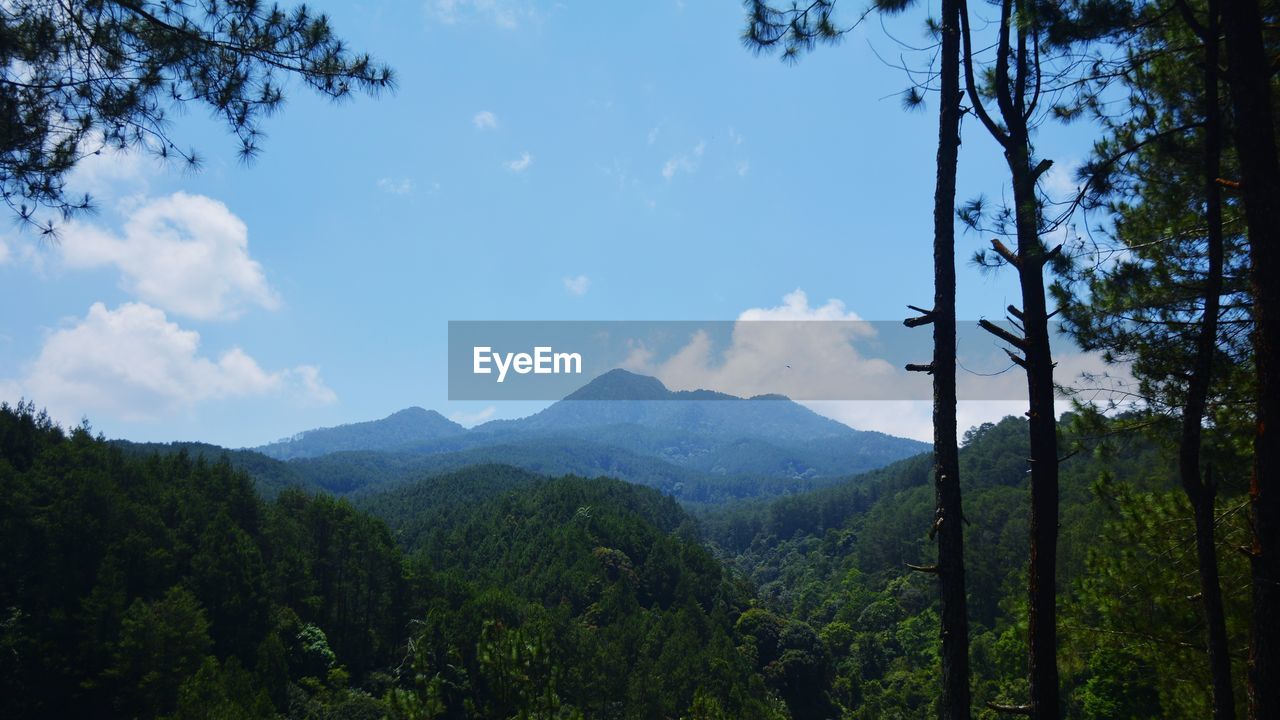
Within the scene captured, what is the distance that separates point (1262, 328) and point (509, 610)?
43430 millimetres

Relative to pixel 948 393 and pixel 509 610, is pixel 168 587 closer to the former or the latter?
pixel 509 610

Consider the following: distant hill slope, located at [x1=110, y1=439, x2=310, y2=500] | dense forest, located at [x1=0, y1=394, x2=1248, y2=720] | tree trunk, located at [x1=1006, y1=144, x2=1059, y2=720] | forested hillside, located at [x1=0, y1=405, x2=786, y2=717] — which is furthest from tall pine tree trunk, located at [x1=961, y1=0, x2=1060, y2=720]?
distant hill slope, located at [x1=110, y1=439, x2=310, y2=500]

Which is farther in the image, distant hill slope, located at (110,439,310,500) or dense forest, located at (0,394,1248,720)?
distant hill slope, located at (110,439,310,500)

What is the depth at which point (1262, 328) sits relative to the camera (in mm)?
4535

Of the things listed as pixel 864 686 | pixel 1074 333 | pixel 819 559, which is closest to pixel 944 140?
pixel 1074 333

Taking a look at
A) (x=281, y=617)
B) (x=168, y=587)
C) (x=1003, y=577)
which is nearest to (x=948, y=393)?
(x=168, y=587)

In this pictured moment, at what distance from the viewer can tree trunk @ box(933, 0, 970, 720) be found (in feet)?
17.0

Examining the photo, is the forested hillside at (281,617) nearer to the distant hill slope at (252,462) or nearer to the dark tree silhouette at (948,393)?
the dark tree silhouette at (948,393)

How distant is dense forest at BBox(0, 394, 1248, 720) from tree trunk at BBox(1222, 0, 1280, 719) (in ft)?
9.49

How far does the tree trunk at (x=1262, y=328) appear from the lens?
4465 millimetres

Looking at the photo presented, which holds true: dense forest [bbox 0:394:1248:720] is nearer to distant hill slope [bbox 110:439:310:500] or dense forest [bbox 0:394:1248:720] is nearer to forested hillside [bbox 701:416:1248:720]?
forested hillside [bbox 701:416:1248:720]

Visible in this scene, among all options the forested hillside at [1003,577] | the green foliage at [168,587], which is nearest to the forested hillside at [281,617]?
the green foliage at [168,587]

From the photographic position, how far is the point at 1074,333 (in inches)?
295

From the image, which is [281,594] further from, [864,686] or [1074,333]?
[1074,333]
